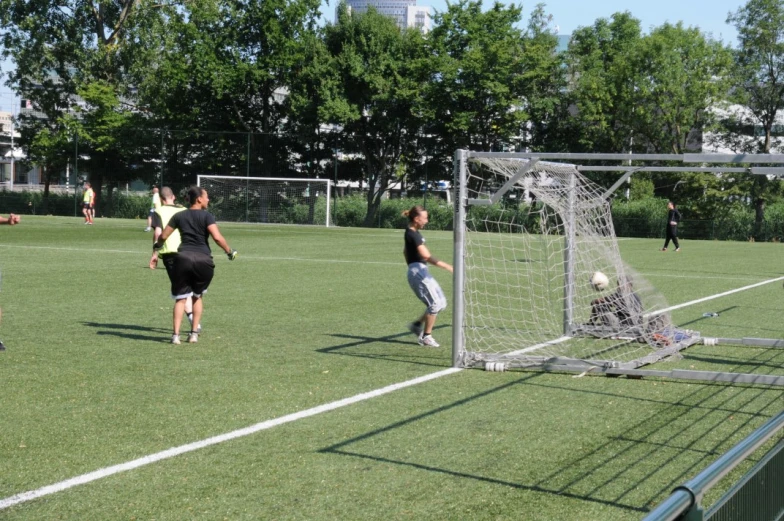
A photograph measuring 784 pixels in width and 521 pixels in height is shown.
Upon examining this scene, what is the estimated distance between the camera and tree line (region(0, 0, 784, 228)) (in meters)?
56.6

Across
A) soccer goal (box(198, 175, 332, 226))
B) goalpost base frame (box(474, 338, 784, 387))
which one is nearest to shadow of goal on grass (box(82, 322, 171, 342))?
goalpost base frame (box(474, 338, 784, 387))

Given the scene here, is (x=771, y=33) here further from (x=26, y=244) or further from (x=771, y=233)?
(x=26, y=244)

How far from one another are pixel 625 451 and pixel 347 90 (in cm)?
5331

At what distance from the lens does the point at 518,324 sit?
13.1m

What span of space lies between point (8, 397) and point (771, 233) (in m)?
49.6

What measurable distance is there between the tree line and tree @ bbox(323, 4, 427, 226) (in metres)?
0.09

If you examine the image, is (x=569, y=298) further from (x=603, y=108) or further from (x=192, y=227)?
(x=603, y=108)

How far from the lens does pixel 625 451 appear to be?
6184 mm

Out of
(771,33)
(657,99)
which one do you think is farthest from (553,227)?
(771,33)

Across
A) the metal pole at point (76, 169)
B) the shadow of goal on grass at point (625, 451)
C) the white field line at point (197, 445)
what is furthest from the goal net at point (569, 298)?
the metal pole at point (76, 169)

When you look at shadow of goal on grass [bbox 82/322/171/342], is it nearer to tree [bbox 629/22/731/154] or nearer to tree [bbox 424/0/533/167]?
tree [bbox 424/0/533/167]

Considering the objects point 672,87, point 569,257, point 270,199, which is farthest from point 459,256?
point 672,87

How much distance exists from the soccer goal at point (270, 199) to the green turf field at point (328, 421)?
116 feet

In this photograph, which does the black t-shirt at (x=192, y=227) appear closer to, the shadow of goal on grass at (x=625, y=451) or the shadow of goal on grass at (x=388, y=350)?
the shadow of goal on grass at (x=388, y=350)
